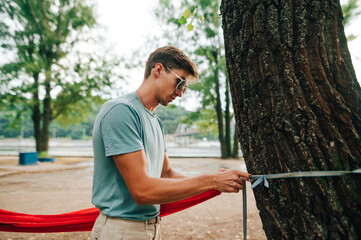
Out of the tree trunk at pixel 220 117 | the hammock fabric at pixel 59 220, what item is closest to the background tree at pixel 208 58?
the tree trunk at pixel 220 117

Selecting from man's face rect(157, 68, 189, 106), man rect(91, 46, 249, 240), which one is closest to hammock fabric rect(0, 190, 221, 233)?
man rect(91, 46, 249, 240)

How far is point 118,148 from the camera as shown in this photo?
52.2 inches

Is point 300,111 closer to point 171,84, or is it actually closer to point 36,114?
point 171,84

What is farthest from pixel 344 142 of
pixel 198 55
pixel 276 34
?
pixel 198 55

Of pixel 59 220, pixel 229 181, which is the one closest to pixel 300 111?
pixel 229 181

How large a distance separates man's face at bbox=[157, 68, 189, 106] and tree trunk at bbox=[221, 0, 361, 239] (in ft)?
1.75

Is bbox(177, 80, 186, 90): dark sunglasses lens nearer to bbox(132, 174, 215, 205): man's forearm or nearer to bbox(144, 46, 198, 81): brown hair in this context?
bbox(144, 46, 198, 81): brown hair

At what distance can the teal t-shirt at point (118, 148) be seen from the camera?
1.35 meters

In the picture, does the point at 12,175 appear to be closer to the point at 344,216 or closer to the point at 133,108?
the point at 133,108

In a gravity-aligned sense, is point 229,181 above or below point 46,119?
below

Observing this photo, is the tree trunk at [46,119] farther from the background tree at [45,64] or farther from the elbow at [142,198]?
the elbow at [142,198]

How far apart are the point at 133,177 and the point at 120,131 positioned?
0.25 metres

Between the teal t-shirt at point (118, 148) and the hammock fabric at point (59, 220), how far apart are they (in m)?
0.60

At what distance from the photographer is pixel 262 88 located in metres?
1.33
